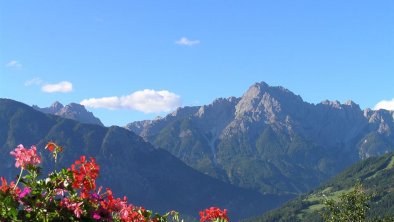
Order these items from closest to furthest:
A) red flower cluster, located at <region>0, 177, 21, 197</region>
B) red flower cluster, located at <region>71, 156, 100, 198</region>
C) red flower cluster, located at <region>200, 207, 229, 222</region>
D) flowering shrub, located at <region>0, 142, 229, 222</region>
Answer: flowering shrub, located at <region>0, 142, 229, 222</region> < red flower cluster, located at <region>0, 177, 21, 197</region> < red flower cluster, located at <region>71, 156, 100, 198</region> < red flower cluster, located at <region>200, 207, 229, 222</region>

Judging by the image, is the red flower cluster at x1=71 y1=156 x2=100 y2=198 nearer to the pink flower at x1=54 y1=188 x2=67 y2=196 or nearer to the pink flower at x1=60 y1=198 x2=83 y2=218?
the pink flower at x1=54 y1=188 x2=67 y2=196

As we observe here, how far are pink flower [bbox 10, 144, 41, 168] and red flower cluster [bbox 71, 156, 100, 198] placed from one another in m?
0.55

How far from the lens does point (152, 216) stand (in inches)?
380

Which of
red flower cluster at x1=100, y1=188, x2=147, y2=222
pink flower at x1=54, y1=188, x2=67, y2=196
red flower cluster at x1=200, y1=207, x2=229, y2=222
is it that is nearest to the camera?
pink flower at x1=54, y1=188, x2=67, y2=196

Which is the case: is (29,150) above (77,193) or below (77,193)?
above

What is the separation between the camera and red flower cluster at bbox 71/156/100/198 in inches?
302

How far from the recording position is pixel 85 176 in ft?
25.5

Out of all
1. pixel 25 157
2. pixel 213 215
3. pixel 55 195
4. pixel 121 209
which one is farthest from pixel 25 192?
pixel 213 215

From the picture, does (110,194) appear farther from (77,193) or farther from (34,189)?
(34,189)

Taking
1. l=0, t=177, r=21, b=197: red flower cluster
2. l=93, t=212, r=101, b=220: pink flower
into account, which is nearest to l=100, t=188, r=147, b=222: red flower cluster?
l=93, t=212, r=101, b=220: pink flower

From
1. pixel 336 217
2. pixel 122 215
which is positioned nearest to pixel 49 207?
pixel 122 215

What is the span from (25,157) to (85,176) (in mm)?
894

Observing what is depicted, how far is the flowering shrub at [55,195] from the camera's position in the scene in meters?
6.83

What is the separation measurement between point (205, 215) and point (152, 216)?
168cm
